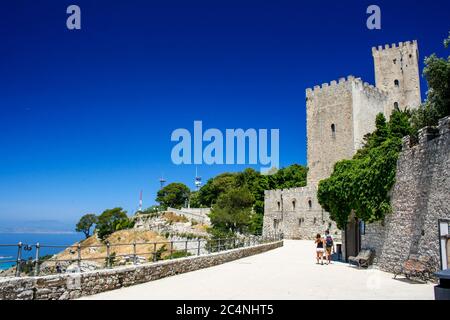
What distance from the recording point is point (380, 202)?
12062mm

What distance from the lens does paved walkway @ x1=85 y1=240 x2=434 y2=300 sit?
7746 mm

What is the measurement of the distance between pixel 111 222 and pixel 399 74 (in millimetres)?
55725

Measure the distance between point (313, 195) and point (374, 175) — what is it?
24.8m

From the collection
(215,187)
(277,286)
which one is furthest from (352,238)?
(215,187)

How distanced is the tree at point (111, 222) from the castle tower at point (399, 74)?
1937 inches

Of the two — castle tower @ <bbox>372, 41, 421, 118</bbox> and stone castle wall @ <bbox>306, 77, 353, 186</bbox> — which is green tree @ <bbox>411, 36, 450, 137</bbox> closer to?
stone castle wall @ <bbox>306, 77, 353, 186</bbox>

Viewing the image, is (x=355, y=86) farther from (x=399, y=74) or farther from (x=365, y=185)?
(x=365, y=185)

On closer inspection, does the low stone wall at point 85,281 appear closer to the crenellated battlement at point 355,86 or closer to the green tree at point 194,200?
the crenellated battlement at point 355,86

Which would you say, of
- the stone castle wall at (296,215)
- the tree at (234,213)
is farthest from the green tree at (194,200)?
the stone castle wall at (296,215)

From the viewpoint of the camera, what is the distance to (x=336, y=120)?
38.1 m

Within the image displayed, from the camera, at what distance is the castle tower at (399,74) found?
40.5 metres

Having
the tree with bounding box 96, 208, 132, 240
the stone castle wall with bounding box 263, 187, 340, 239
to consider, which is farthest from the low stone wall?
the tree with bounding box 96, 208, 132, 240
